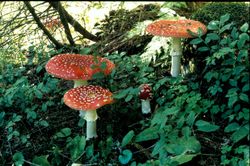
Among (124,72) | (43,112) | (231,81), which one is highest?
(231,81)

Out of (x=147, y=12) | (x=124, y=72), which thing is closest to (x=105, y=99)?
(x=124, y=72)

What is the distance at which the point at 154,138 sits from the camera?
3.53 m

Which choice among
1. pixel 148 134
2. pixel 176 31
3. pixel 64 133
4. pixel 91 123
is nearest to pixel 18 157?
pixel 64 133

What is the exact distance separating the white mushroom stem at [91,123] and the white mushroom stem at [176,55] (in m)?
0.97

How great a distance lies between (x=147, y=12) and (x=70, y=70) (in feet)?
7.82

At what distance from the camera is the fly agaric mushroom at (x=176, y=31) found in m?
3.87

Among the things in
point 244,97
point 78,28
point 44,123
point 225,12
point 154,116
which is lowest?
point 44,123

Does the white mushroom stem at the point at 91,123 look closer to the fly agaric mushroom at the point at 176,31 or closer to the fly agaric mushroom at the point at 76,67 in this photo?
the fly agaric mushroom at the point at 76,67

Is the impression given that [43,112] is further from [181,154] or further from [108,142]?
[181,154]

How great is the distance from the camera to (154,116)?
11.8ft

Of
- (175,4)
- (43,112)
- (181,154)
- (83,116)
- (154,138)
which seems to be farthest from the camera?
(175,4)

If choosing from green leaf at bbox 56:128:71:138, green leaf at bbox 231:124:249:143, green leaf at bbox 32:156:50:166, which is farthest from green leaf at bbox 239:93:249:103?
green leaf at bbox 32:156:50:166

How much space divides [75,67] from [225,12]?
1667mm

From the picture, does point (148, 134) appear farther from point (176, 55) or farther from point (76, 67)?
point (176, 55)
